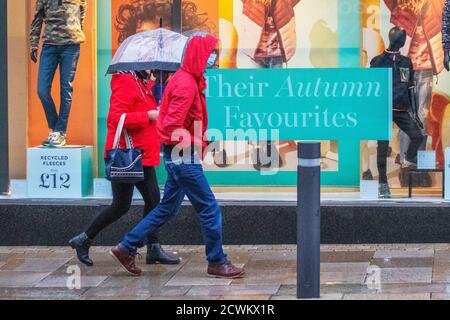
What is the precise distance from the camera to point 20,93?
35.9ft

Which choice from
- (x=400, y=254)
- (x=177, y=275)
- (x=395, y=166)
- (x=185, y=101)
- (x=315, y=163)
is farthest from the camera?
(x=395, y=166)

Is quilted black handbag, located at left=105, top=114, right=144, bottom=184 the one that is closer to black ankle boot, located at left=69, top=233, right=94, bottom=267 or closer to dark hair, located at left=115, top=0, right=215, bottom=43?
black ankle boot, located at left=69, top=233, right=94, bottom=267

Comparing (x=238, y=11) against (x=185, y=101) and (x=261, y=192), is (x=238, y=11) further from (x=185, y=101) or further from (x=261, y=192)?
(x=185, y=101)

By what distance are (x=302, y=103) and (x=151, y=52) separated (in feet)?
5.46

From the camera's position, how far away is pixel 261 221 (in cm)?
1048

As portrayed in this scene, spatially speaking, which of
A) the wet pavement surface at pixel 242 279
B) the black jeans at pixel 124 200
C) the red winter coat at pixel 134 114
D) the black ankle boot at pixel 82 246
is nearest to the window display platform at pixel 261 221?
the wet pavement surface at pixel 242 279

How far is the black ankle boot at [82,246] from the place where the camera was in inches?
369

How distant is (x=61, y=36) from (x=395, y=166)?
3.49m

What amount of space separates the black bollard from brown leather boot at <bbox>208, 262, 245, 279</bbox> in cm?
126

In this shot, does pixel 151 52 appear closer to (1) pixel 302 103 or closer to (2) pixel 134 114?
(2) pixel 134 114

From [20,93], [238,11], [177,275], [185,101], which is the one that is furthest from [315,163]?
[20,93]

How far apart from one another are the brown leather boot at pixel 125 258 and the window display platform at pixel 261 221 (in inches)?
61.6

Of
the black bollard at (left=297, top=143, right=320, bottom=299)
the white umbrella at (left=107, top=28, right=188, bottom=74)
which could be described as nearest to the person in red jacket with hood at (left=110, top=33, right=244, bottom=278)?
the white umbrella at (left=107, top=28, right=188, bottom=74)

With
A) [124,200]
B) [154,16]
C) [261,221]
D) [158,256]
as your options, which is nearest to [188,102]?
[124,200]
